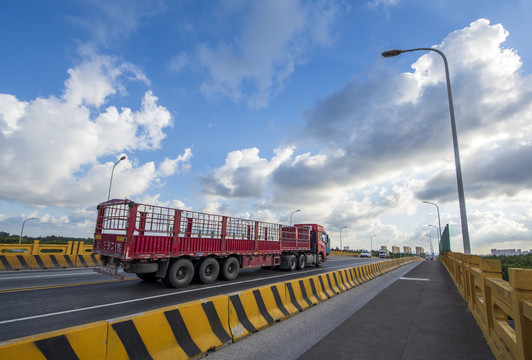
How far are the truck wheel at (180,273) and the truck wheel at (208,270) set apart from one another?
17.1 inches

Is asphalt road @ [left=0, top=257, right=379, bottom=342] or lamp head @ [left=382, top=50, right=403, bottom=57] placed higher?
lamp head @ [left=382, top=50, right=403, bottom=57]

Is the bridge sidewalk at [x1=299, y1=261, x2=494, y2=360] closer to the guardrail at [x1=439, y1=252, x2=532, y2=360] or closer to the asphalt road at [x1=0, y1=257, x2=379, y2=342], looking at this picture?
the guardrail at [x1=439, y1=252, x2=532, y2=360]

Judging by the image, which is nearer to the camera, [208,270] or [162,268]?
[162,268]

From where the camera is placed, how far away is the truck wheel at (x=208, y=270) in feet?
35.1

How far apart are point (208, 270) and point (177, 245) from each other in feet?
6.11

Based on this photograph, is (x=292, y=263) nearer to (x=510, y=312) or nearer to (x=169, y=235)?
(x=169, y=235)

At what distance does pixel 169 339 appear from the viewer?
371 centimetres

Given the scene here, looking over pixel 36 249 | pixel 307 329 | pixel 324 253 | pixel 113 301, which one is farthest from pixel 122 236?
pixel 324 253

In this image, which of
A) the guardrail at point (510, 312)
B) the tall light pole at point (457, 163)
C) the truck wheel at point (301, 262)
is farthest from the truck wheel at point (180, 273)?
the tall light pole at point (457, 163)

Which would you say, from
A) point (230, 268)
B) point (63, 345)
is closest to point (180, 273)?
point (230, 268)

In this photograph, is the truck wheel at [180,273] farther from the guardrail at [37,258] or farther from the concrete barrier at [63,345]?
the concrete barrier at [63,345]

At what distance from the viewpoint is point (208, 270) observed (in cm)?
1113

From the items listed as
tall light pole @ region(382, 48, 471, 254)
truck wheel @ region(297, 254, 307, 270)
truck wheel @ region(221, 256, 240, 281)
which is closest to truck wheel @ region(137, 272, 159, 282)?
truck wheel @ region(221, 256, 240, 281)

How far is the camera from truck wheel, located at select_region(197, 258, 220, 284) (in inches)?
421
